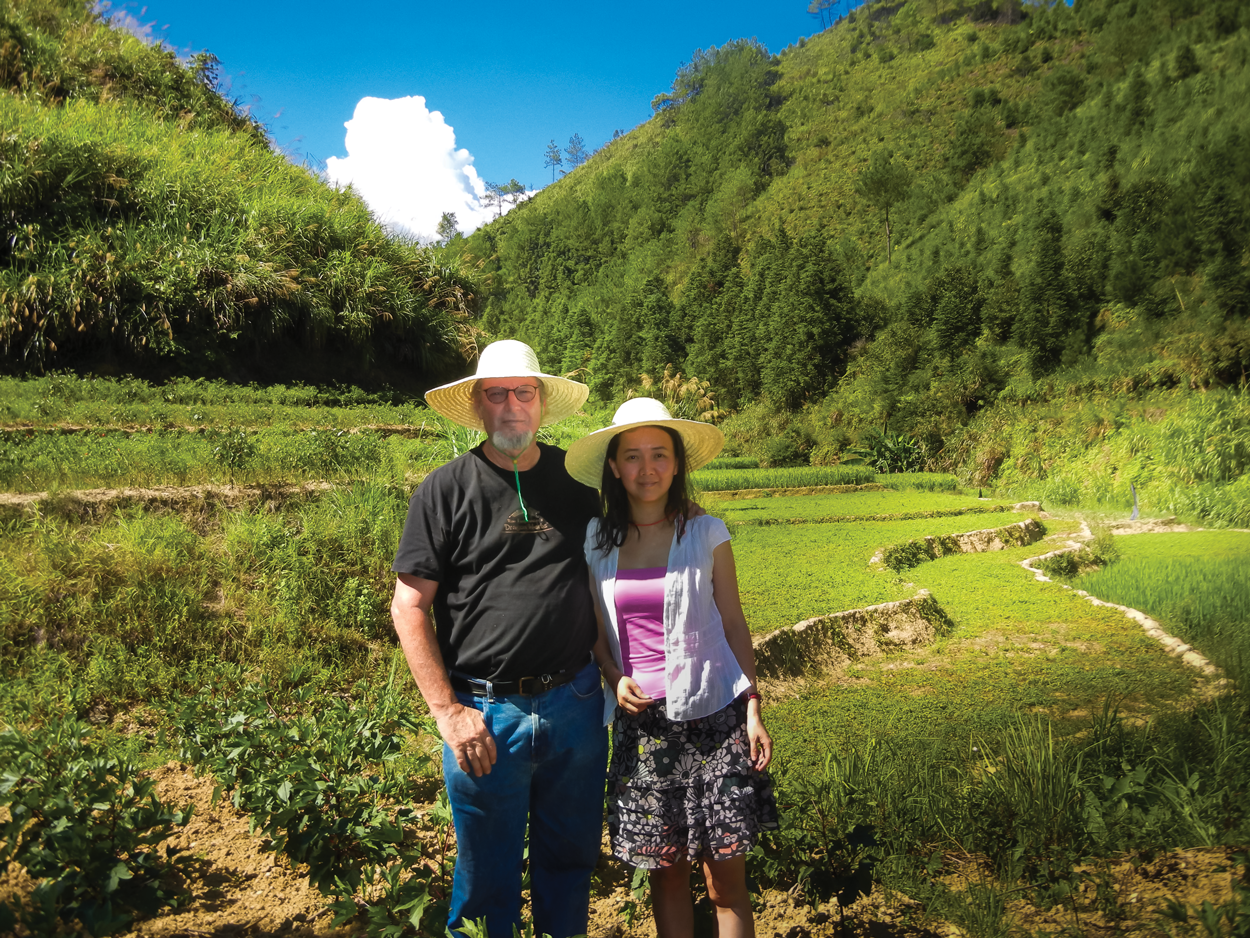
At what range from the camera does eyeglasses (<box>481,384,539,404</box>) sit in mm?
1902

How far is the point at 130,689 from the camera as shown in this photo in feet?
9.94

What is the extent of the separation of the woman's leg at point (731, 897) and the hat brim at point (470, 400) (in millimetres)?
1263

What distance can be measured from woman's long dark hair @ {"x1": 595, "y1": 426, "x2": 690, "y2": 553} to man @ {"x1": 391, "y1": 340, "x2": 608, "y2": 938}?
83mm

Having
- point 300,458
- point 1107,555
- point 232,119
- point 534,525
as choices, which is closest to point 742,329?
point 232,119

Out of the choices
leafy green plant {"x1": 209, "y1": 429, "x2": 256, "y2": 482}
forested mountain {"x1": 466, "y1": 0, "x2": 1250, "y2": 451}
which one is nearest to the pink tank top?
leafy green plant {"x1": 209, "y1": 429, "x2": 256, "y2": 482}

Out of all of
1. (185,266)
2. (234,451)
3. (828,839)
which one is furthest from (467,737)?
(185,266)

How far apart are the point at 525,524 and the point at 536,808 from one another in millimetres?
752

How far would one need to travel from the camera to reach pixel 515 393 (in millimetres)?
1903

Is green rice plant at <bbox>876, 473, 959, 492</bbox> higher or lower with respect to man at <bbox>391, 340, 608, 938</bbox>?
lower

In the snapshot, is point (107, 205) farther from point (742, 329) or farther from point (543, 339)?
point (543, 339)

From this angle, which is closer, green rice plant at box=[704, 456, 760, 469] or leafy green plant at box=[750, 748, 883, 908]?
leafy green plant at box=[750, 748, 883, 908]

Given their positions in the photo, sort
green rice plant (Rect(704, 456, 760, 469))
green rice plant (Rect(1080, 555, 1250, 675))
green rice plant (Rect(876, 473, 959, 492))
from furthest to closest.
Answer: green rice plant (Rect(704, 456, 760, 469)) → green rice plant (Rect(876, 473, 959, 492)) → green rice plant (Rect(1080, 555, 1250, 675))

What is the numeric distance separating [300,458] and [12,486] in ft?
4.73

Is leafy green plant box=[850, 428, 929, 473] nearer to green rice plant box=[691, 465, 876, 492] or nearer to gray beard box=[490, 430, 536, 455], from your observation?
green rice plant box=[691, 465, 876, 492]
